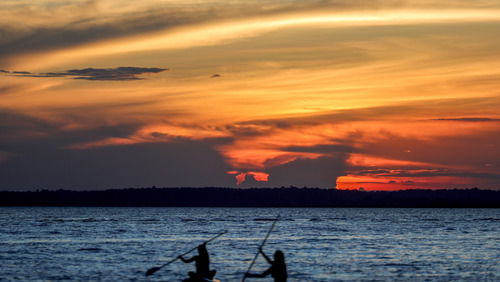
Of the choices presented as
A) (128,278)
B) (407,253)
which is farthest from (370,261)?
(128,278)

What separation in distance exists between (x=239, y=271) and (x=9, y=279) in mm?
13591

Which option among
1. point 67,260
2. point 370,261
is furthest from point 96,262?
point 370,261

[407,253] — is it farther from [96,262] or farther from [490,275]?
[96,262]

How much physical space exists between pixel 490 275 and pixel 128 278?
71.1 ft

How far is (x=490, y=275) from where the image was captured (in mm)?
42656

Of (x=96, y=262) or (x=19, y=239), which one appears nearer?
(x=96, y=262)

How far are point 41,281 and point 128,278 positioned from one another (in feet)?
15.8

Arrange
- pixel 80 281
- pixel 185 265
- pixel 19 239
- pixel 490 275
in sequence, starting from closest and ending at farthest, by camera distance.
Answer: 1. pixel 80 281
2. pixel 490 275
3. pixel 185 265
4. pixel 19 239

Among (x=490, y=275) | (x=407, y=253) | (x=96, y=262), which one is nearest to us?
(x=490, y=275)

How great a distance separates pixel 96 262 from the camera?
165 feet

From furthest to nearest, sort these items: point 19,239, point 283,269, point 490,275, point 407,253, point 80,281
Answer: point 19,239
point 407,253
point 490,275
point 80,281
point 283,269

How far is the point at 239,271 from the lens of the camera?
43.9 m

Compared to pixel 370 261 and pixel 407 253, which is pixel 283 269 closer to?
pixel 370 261

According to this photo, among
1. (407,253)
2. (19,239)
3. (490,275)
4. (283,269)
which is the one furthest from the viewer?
(19,239)
